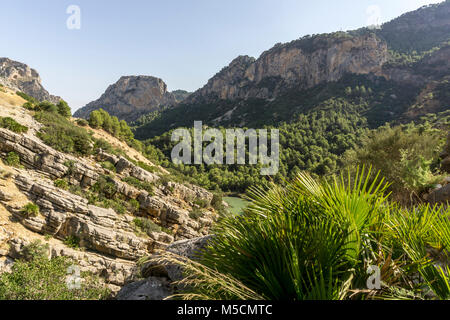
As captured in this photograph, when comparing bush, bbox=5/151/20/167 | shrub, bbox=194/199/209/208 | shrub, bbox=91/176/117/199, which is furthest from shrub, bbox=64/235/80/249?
shrub, bbox=194/199/209/208

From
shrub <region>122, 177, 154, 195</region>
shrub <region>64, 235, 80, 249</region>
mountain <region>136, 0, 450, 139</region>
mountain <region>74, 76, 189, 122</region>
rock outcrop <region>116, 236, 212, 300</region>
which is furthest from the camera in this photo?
mountain <region>74, 76, 189, 122</region>

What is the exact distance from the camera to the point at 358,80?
80562 mm

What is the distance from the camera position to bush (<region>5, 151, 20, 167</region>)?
13.1 metres

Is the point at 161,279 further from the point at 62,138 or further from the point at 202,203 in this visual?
the point at 202,203

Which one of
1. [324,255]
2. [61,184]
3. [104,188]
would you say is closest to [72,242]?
[61,184]

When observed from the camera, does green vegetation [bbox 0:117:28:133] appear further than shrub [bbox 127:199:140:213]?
No

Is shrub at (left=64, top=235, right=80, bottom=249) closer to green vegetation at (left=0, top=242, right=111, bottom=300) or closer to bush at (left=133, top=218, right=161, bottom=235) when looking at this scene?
bush at (left=133, top=218, right=161, bottom=235)

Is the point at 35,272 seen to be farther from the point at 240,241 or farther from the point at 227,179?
the point at 227,179

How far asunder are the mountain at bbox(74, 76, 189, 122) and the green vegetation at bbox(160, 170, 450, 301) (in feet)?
475

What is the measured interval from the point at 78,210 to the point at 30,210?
2.49 m

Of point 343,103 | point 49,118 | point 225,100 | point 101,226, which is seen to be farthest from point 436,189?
point 225,100

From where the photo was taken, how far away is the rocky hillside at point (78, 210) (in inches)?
432

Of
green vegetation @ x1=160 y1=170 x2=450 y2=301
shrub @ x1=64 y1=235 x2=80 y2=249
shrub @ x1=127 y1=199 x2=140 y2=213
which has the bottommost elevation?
shrub @ x1=64 y1=235 x2=80 y2=249

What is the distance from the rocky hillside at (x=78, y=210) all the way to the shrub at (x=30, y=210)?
41mm
